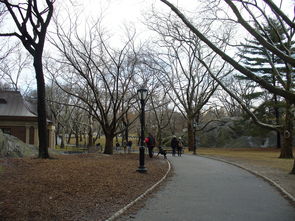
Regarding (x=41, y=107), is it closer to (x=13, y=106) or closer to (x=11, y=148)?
(x=11, y=148)

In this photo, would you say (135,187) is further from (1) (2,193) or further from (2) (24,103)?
(2) (24,103)

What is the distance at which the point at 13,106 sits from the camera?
136ft

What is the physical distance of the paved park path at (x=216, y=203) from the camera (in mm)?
7176

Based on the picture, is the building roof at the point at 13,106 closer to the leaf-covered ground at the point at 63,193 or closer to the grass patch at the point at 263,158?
the grass patch at the point at 263,158

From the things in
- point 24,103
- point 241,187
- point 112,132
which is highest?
point 24,103

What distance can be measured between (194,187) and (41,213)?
239 inches

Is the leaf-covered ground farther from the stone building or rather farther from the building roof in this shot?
the building roof

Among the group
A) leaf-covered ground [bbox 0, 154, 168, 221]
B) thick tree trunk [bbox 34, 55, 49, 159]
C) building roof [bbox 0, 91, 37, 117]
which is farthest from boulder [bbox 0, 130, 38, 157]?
building roof [bbox 0, 91, 37, 117]

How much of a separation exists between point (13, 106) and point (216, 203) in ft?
124

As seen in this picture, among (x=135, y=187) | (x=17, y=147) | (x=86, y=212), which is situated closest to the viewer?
(x=86, y=212)

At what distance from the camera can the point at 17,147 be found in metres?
20.8

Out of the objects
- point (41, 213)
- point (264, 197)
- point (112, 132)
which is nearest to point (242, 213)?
point (264, 197)

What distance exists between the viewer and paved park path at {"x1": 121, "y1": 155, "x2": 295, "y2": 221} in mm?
7176

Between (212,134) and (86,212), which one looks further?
(212,134)
